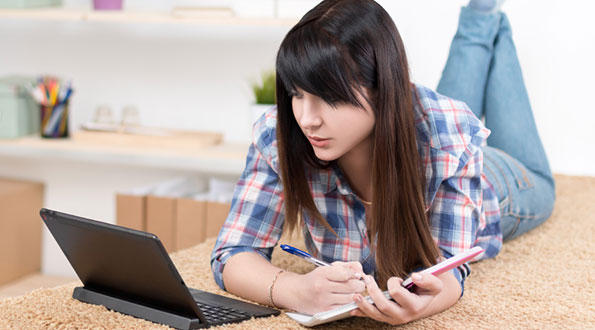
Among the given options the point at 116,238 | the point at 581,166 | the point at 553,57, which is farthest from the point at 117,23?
Result: the point at 116,238

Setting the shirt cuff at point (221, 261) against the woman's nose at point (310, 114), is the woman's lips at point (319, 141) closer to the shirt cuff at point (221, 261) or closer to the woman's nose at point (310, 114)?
the woman's nose at point (310, 114)

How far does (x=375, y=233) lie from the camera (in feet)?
3.30

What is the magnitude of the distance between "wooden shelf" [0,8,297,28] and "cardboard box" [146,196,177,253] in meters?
0.51

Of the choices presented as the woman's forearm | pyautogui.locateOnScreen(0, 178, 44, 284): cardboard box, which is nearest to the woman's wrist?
the woman's forearm

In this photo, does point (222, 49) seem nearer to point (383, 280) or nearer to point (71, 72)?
point (71, 72)

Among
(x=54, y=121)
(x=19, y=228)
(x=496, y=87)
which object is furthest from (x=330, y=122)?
(x=19, y=228)

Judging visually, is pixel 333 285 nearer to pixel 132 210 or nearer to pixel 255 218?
pixel 255 218

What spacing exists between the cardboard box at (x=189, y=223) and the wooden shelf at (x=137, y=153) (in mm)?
114

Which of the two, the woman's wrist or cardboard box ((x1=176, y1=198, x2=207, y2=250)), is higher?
the woman's wrist

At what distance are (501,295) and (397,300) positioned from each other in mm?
321

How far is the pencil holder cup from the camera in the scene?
220cm

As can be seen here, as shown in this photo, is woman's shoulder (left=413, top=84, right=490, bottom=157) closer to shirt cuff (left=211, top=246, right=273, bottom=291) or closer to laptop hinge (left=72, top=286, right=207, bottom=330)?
shirt cuff (left=211, top=246, right=273, bottom=291)

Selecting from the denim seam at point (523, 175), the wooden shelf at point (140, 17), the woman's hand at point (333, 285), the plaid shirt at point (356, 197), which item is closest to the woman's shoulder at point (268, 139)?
the plaid shirt at point (356, 197)

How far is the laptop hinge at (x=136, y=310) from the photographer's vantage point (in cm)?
84
